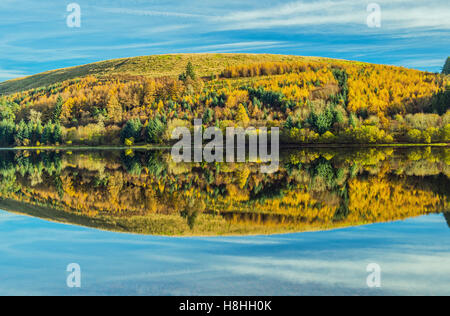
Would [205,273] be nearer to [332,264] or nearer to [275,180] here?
[332,264]

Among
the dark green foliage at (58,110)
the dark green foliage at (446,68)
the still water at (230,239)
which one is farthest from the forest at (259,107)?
the still water at (230,239)

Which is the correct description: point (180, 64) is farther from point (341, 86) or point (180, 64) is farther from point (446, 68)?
point (446, 68)

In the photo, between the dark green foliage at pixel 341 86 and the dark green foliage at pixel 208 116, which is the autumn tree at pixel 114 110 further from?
the dark green foliage at pixel 341 86

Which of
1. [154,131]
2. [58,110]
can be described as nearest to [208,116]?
[154,131]

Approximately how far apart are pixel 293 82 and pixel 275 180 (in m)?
119

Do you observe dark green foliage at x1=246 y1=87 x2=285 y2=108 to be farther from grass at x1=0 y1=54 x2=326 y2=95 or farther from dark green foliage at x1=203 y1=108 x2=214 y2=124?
grass at x1=0 y1=54 x2=326 y2=95

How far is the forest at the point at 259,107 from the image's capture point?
3691 inches

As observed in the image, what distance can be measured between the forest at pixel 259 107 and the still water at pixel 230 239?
7318 centimetres

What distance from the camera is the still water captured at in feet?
28.9

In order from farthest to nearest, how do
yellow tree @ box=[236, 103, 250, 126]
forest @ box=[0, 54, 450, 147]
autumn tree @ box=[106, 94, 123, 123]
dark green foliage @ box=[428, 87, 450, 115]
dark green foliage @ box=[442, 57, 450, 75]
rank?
dark green foliage @ box=[442, 57, 450, 75] < autumn tree @ box=[106, 94, 123, 123] < yellow tree @ box=[236, 103, 250, 126] < dark green foliage @ box=[428, 87, 450, 115] < forest @ box=[0, 54, 450, 147]

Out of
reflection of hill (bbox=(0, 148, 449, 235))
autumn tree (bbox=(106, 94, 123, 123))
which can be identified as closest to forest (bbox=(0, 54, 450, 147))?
autumn tree (bbox=(106, 94, 123, 123))

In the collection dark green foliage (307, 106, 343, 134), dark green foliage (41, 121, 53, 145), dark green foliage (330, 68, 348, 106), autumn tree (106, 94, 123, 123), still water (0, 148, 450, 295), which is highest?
dark green foliage (330, 68, 348, 106)

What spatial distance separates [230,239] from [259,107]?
373 ft

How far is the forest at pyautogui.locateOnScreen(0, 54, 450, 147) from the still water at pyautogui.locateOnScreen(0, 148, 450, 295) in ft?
240
